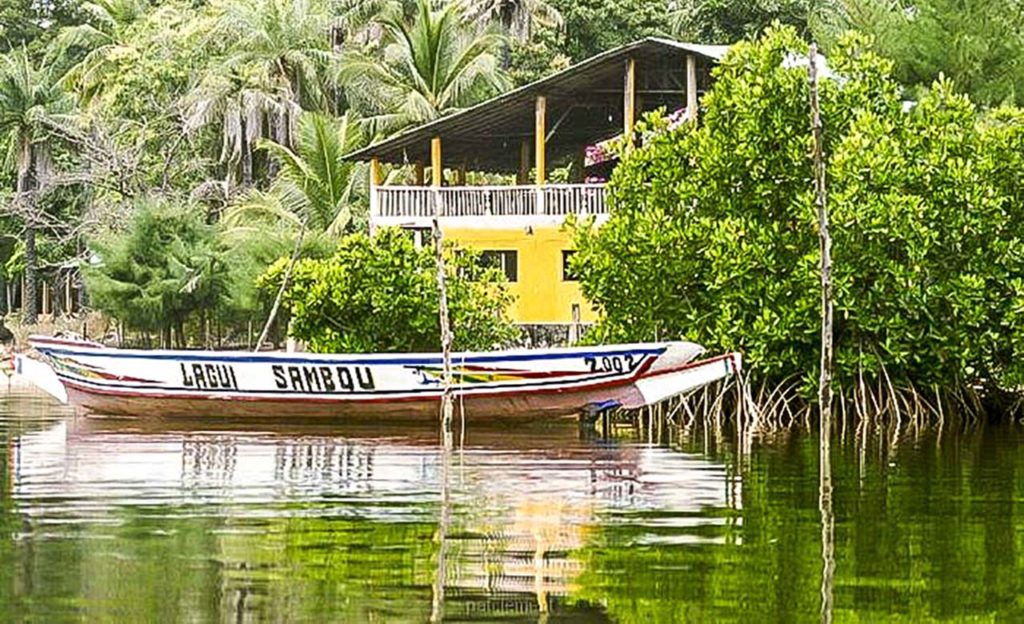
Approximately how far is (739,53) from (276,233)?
606 inches

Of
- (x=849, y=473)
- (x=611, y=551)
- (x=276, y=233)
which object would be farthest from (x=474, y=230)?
(x=611, y=551)

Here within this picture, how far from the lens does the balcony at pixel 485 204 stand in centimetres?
3145

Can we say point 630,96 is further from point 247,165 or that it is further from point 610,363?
point 247,165

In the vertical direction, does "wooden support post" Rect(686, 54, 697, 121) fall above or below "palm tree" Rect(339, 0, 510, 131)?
below

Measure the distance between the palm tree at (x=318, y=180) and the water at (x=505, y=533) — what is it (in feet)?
56.2

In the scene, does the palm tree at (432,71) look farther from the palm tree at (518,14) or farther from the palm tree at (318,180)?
the palm tree at (518,14)

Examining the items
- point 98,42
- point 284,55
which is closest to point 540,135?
point 284,55

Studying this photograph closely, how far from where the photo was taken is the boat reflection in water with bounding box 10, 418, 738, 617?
11.2 metres

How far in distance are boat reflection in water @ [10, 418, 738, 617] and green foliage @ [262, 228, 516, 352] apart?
8.83 feet

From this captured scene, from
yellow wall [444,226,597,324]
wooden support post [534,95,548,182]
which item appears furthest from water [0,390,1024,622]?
yellow wall [444,226,597,324]

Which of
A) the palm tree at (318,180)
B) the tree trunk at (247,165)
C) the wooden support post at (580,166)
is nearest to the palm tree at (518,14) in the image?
the palm tree at (318,180)

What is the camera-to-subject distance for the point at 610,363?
23062mm

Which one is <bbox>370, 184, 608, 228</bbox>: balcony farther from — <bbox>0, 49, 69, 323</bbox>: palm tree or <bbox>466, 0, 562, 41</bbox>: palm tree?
<bbox>0, 49, 69, 323</bbox>: palm tree

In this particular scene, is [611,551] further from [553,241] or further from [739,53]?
[553,241]
